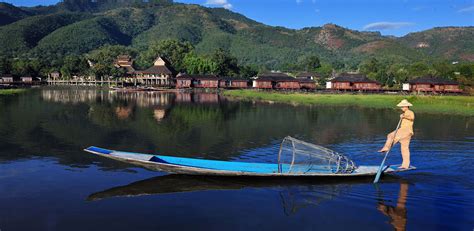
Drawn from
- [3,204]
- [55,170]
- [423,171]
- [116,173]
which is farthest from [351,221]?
[55,170]

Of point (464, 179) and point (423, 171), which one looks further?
point (423, 171)

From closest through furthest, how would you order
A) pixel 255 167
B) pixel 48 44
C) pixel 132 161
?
pixel 132 161
pixel 255 167
pixel 48 44

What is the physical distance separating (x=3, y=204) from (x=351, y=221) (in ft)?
30.8

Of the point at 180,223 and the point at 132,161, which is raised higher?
the point at 132,161

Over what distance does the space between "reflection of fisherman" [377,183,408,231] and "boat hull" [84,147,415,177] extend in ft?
4.64

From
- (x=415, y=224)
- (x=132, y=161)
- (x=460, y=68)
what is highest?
(x=460, y=68)

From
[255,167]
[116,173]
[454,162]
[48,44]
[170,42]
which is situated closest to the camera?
[255,167]

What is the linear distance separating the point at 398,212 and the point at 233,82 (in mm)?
79206

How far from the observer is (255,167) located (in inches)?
525

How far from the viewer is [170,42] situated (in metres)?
118

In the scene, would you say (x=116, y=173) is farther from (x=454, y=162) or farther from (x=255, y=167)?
(x=454, y=162)

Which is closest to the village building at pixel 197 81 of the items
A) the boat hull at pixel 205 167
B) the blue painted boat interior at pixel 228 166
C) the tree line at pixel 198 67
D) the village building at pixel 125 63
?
the tree line at pixel 198 67

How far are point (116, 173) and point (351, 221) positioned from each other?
8428 mm

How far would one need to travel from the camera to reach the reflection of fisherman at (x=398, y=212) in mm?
10023
